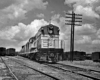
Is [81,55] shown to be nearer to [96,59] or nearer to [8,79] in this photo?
[96,59]

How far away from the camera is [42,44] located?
731 inches

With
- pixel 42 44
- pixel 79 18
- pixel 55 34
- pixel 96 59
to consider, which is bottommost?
pixel 96 59

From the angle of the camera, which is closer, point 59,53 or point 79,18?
point 59,53

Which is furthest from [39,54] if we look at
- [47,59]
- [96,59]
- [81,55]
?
[81,55]

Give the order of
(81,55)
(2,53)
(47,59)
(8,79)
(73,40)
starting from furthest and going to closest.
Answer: (2,53), (81,55), (73,40), (47,59), (8,79)

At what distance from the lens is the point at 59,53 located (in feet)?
59.2

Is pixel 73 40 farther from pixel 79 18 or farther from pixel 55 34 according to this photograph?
pixel 55 34

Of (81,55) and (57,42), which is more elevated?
(57,42)

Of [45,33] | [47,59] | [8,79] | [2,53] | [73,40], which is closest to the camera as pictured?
[8,79]

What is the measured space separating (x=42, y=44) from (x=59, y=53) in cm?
237

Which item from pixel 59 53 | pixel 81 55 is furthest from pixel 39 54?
pixel 81 55

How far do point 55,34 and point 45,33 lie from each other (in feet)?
4.28

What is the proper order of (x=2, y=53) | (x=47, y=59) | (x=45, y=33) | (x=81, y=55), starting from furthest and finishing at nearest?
(x=2, y=53)
(x=81, y=55)
(x=45, y=33)
(x=47, y=59)

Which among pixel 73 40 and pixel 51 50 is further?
pixel 73 40
